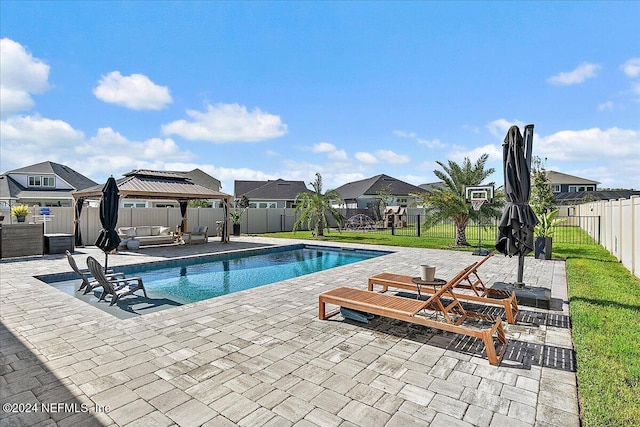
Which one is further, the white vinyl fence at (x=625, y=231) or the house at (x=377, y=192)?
the house at (x=377, y=192)

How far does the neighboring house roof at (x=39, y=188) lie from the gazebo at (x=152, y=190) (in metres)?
18.1

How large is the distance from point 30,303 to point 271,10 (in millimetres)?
10873

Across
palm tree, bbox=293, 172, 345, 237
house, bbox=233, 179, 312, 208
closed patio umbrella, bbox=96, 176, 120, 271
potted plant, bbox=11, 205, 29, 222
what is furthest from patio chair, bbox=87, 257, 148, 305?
house, bbox=233, 179, 312, 208

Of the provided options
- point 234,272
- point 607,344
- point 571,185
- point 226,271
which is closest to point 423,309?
point 607,344

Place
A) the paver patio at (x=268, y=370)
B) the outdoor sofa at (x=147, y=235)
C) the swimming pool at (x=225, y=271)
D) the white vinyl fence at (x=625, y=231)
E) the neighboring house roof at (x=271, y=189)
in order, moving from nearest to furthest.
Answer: the paver patio at (x=268, y=370) < the white vinyl fence at (x=625, y=231) < the swimming pool at (x=225, y=271) < the outdoor sofa at (x=147, y=235) < the neighboring house roof at (x=271, y=189)

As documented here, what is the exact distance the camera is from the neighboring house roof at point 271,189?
117 feet

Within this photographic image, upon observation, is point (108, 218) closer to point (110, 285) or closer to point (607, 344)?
point (110, 285)

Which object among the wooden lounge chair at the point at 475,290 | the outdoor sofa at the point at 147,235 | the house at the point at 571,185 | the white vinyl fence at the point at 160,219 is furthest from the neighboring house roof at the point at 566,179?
the wooden lounge chair at the point at 475,290

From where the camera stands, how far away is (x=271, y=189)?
121 ft

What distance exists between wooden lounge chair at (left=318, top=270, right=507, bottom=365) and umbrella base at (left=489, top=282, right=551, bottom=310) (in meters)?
1.19

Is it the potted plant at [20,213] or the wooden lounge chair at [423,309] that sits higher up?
the potted plant at [20,213]

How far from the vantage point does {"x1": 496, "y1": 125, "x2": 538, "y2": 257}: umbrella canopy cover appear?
5848 mm

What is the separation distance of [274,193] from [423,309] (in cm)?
3243

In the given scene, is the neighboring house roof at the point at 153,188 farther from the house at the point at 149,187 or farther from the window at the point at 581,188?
the window at the point at 581,188
